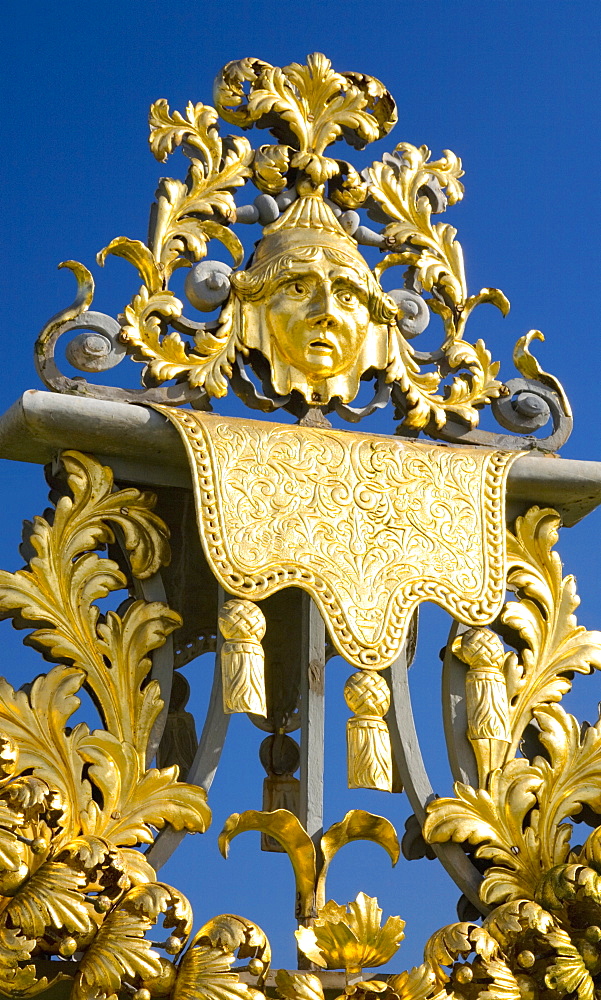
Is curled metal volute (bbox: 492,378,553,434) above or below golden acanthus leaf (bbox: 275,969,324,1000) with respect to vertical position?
above

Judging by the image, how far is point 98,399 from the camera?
15.9ft

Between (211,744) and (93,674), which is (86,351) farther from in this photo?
(211,744)

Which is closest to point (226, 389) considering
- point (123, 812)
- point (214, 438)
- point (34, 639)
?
point (214, 438)

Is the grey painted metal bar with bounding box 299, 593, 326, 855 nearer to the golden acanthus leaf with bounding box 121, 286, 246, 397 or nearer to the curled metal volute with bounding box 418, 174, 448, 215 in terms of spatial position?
the golden acanthus leaf with bounding box 121, 286, 246, 397

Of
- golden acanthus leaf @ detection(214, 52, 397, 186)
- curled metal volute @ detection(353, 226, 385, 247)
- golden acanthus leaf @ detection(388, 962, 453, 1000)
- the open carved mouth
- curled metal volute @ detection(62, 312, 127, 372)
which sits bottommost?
golden acanthus leaf @ detection(388, 962, 453, 1000)

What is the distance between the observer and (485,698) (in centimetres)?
501

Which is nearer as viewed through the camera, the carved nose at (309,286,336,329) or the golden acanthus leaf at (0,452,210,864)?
the golden acanthus leaf at (0,452,210,864)

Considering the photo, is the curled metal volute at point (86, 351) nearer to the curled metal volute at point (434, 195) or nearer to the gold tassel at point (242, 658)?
the gold tassel at point (242, 658)

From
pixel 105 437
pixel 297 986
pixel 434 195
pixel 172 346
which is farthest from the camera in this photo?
pixel 434 195

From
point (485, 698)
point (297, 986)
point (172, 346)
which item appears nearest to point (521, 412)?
point (485, 698)

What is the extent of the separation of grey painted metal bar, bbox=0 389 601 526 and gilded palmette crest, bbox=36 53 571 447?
0.49ft

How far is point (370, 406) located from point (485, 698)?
0.96 m

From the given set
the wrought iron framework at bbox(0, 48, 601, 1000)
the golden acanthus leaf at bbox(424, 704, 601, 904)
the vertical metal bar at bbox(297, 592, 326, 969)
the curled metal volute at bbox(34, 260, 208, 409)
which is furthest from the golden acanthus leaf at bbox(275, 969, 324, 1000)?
the curled metal volute at bbox(34, 260, 208, 409)

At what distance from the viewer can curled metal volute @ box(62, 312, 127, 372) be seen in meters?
5.00
